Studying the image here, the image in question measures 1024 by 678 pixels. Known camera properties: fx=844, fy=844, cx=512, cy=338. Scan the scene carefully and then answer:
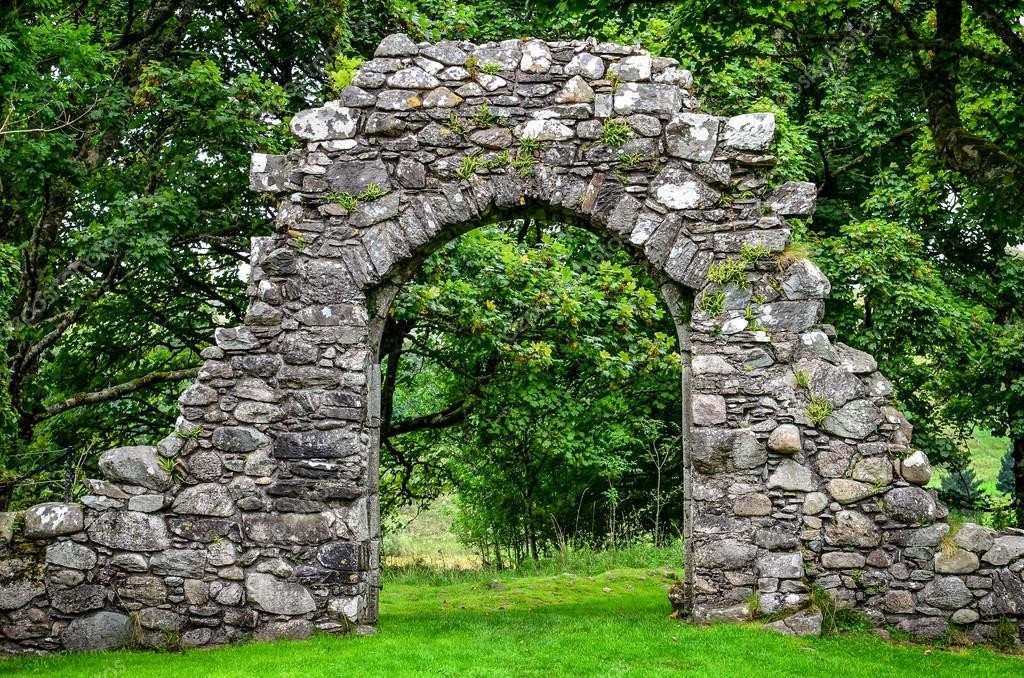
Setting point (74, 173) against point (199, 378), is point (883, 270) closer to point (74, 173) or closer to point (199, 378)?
point (199, 378)

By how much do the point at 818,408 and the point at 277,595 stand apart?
172 inches

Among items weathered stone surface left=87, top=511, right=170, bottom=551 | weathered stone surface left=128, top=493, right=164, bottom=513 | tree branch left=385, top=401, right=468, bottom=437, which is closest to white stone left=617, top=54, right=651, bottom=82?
weathered stone surface left=128, top=493, right=164, bottom=513

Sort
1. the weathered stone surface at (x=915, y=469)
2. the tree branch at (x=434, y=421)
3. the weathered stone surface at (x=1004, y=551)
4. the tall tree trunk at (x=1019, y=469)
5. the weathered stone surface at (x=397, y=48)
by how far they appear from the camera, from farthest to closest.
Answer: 1. the tree branch at (x=434, y=421)
2. the tall tree trunk at (x=1019, y=469)
3. the weathered stone surface at (x=397, y=48)
4. the weathered stone surface at (x=915, y=469)
5. the weathered stone surface at (x=1004, y=551)

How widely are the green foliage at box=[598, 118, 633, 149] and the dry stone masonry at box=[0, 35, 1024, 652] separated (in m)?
0.02

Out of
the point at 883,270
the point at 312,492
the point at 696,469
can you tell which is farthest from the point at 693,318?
the point at 883,270

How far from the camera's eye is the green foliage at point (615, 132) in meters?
6.70

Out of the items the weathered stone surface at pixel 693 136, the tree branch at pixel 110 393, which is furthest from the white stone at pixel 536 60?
the tree branch at pixel 110 393

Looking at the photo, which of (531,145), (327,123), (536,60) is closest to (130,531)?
(327,123)

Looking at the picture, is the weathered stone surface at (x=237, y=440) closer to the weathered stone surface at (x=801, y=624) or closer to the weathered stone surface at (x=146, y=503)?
the weathered stone surface at (x=146, y=503)

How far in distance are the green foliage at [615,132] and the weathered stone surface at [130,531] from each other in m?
4.58

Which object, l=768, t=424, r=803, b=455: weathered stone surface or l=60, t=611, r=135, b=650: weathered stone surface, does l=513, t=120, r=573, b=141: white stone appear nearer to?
l=768, t=424, r=803, b=455: weathered stone surface

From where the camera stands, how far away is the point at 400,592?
379 inches

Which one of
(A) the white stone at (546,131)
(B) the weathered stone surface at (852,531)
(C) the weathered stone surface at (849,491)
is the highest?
(A) the white stone at (546,131)

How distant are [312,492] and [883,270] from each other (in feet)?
24.4
